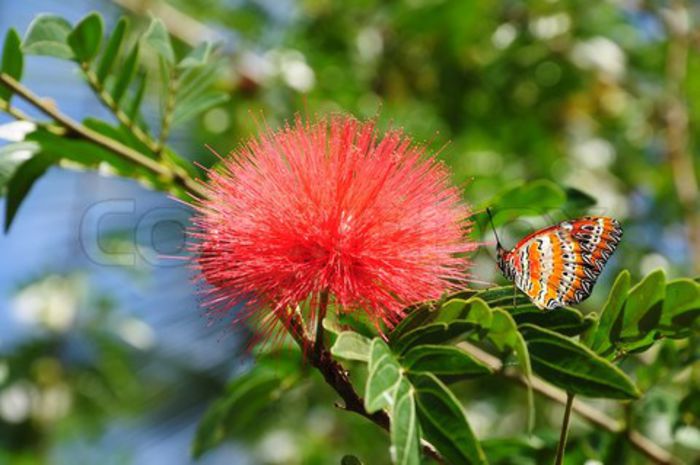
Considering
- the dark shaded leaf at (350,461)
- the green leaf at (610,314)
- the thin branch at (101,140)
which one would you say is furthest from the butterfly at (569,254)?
the thin branch at (101,140)

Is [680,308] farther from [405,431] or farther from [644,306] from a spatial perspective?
[405,431]

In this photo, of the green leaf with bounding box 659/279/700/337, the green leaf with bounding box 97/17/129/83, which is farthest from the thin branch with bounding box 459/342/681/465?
the green leaf with bounding box 97/17/129/83

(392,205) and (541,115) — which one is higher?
(541,115)

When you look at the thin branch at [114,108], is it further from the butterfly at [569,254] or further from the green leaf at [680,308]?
the green leaf at [680,308]

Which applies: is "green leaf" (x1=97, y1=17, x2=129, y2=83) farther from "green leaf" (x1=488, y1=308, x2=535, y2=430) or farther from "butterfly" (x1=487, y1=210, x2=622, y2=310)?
"green leaf" (x1=488, y1=308, x2=535, y2=430)

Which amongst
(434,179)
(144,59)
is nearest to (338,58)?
(144,59)

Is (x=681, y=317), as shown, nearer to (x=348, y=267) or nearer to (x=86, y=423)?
(x=348, y=267)

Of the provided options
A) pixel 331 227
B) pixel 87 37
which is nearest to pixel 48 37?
pixel 87 37
